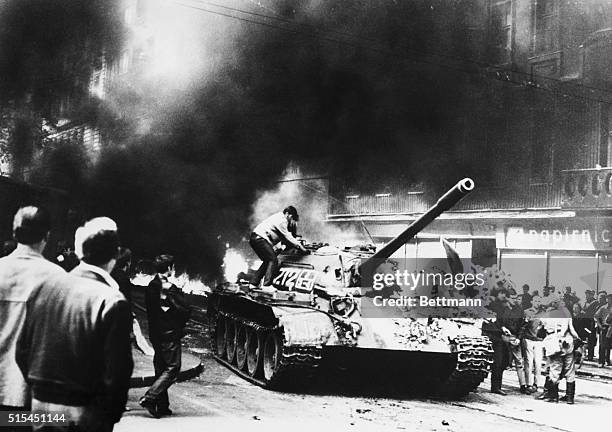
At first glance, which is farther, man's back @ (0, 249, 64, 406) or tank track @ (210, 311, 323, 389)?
tank track @ (210, 311, 323, 389)

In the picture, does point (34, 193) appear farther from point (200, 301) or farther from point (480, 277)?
point (480, 277)

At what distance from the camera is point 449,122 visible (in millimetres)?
19531

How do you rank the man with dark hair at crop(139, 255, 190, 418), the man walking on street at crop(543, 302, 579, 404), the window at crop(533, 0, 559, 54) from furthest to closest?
the window at crop(533, 0, 559, 54), the man walking on street at crop(543, 302, 579, 404), the man with dark hair at crop(139, 255, 190, 418)

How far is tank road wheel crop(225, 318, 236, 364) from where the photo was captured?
38.1 ft

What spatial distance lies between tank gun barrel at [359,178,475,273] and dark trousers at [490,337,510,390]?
206cm

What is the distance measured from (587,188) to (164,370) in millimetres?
12417

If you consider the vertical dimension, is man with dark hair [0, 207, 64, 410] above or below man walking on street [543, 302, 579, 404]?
above

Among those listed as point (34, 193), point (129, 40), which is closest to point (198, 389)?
point (34, 193)

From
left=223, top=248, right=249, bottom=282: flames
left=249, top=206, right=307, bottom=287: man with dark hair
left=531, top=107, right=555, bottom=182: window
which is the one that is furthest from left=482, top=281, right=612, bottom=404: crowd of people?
left=223, top=248, right=249, bottom=282: flames

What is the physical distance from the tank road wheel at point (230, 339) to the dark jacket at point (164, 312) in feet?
13.3

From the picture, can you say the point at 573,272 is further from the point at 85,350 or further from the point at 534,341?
the point at 85,350

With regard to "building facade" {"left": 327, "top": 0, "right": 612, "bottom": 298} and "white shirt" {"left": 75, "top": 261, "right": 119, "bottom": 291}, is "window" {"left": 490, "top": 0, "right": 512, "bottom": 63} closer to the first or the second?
"building facade" {"left": 327, "top": 0, "right": 612, "bottom": 298}

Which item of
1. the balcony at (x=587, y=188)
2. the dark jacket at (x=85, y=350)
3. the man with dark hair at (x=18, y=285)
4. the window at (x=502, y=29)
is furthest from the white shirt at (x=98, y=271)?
the window at (x=502, y=29)

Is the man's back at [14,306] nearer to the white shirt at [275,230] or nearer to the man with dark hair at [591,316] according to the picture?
the white shirt at [275,230]
